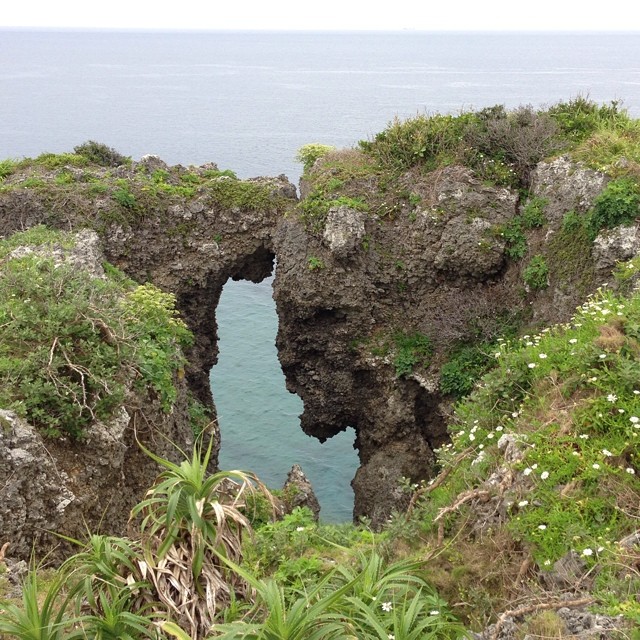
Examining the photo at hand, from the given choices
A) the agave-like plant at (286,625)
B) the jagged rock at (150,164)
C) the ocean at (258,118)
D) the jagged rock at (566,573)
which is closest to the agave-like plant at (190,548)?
the agave-like plant at (286,625)

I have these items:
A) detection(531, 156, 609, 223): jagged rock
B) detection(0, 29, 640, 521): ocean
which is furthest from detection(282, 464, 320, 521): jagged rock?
detection(531, 156, 609, 223): jagged rock

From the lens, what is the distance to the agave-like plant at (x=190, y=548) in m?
5.62

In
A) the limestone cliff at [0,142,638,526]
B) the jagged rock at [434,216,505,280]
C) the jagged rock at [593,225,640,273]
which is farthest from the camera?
the limestone cliff at [0,142,638,526]

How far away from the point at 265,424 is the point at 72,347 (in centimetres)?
2304

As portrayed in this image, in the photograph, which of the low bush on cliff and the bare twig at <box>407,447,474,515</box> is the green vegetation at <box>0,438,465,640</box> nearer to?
the low bush on cliff

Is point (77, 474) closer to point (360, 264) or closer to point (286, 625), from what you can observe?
point (286, 625)

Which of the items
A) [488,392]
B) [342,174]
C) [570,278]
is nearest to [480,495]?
[488,392]

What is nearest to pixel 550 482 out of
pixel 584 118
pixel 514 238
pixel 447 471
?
pixel 447 471

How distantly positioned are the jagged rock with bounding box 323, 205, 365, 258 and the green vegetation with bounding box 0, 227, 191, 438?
26.4ft

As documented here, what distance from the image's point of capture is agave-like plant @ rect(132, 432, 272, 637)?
5617mm

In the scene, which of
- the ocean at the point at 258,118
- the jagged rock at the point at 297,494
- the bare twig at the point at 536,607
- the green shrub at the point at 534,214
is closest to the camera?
the bare twig at the point at 536,607

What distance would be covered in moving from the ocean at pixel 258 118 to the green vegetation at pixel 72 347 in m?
15.8

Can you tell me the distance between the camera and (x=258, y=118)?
107500mm

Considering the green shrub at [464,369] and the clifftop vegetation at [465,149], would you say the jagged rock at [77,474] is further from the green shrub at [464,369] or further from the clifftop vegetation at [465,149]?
the clifftop vegetation at [465,149]
